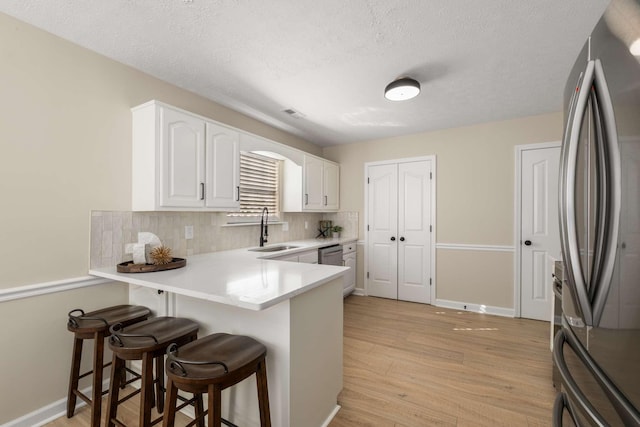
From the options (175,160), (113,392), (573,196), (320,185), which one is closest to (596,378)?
(573,196)

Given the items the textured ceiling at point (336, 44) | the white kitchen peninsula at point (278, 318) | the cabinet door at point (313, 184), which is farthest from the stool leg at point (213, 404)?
the cabinet door at point (313, 184)

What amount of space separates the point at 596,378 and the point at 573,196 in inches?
19.8

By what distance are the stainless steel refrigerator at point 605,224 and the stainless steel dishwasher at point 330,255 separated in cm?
284

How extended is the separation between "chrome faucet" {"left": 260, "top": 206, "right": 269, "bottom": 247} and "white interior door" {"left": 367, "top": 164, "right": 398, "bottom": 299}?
1.70 m

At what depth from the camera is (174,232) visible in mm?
2590

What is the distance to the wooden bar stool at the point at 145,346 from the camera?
145 centimetres

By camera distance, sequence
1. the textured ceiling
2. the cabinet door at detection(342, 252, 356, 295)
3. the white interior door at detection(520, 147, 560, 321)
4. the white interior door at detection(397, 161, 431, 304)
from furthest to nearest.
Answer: the cabinet door at detection(342, 252, 356, 295)
the white interior door at detection(397, 161, 431, 304)
the white interior door at detection(520, 147, 560, 321)
the textured ceiling

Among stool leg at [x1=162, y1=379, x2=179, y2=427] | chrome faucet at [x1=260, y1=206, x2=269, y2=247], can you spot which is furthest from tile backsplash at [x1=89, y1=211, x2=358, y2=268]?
stool leg at [x1=162, y1=379, x2=179, y2=427]

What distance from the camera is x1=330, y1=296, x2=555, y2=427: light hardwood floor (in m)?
1.85

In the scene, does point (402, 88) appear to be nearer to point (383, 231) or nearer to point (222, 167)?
point (222, 167)

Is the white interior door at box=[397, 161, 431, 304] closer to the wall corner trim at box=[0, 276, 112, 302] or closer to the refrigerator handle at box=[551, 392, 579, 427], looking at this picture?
the refrigerator handle at box=[551, 392, 579, 427]

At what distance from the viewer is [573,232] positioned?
2.81 ft

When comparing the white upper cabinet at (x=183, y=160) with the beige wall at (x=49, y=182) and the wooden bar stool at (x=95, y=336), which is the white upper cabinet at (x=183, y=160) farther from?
the wooden bar stool at (x=95, y=336)

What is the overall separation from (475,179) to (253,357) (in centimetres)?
360
